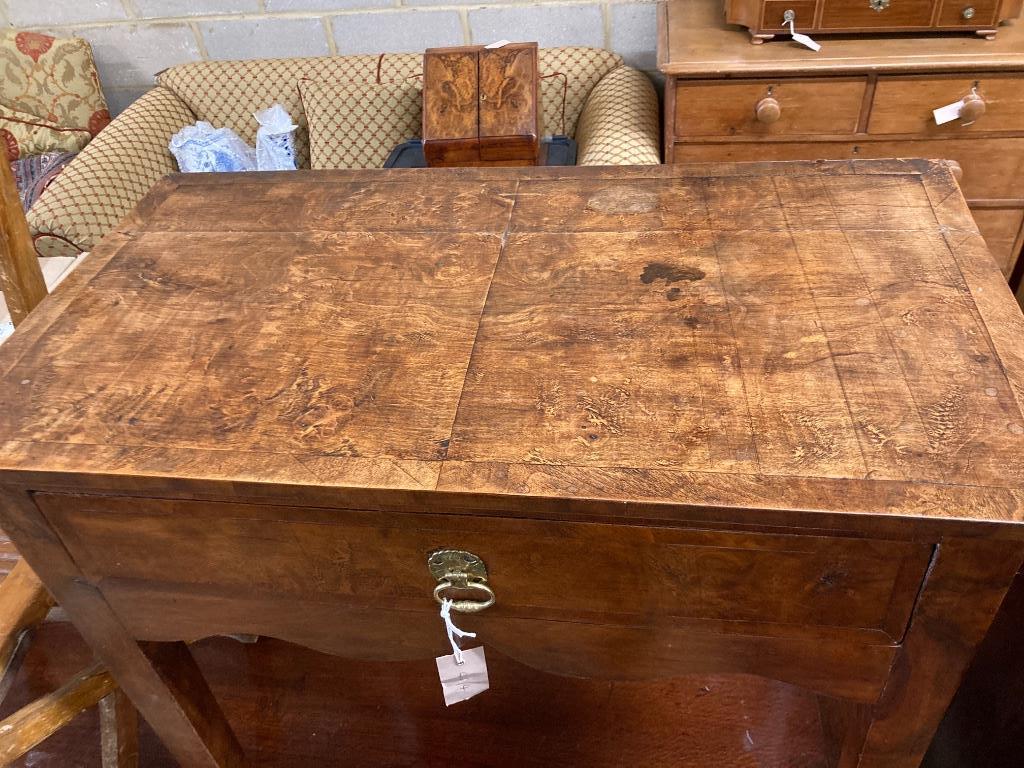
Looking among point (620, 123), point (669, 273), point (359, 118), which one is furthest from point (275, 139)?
point (669, 273)

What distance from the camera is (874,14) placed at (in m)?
1.95

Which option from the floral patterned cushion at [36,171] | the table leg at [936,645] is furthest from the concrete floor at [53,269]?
the table leg at [936,645]

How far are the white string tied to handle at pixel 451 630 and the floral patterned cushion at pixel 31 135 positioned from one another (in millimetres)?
2555

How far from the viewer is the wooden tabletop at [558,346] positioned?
2.61 feet

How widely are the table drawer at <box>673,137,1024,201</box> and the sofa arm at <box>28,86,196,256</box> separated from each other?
160 centimetres

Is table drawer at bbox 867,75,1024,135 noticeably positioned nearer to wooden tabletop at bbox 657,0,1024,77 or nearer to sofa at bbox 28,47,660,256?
wooden tabletop at bbox 657,0,1024,77

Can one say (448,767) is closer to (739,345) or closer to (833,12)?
(739,345)

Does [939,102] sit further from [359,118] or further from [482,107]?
[359,118]

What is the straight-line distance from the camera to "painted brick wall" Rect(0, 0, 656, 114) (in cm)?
260

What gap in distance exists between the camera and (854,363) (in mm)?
889

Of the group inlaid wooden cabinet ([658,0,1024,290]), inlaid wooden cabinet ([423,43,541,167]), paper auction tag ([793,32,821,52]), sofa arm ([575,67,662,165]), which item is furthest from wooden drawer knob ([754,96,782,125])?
inlaid wooden cabinet ([423,43,541,167])

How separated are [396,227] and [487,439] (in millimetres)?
494

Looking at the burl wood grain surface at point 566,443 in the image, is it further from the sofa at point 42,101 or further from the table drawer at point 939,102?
the sofa at point 42,101

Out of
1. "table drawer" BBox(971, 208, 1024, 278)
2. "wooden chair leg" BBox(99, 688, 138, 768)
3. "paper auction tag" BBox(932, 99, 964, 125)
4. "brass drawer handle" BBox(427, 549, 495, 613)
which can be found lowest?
"wooden chair leg" BBox(99, 688, 138, 768)
